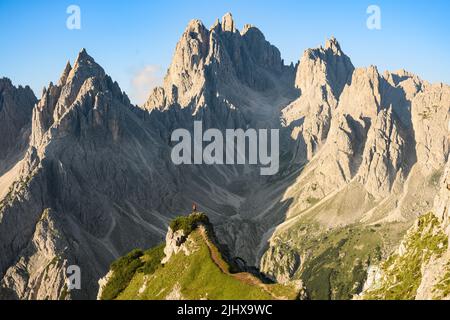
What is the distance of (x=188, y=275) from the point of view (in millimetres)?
122750

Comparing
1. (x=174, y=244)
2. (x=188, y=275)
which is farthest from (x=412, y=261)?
(x=174, y=244)

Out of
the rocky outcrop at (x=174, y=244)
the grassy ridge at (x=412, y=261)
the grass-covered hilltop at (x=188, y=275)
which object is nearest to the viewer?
the grassy ridge at (x=412, y=261)

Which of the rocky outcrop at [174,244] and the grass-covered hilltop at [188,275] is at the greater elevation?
the rocky outcrop at [174,244]

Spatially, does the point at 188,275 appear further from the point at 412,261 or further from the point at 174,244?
the point at 412,261

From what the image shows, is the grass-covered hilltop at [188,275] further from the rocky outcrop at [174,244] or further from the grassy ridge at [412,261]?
the grassy ridge at [412,261]

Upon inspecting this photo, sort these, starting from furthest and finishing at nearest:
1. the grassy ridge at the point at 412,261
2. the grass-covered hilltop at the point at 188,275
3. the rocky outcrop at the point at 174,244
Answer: the rocky outcrop at the point at 174,244 → the grass-covered hilltop at the point at 188,275 → the grassy ridge at the point at 412,261

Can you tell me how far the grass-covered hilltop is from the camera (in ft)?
361

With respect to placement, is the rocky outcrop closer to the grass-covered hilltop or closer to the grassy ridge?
the grass-covered hilltop

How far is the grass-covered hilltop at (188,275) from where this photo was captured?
110000 millimetres

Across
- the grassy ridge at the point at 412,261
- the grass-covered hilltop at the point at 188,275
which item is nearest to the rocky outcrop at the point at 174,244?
the grass-covered hilltop at the point at 188,275

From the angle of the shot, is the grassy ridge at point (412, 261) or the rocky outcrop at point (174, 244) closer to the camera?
the grassy ridge at point (412, 261)
